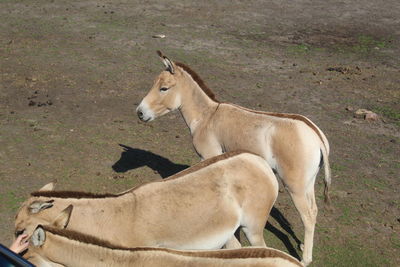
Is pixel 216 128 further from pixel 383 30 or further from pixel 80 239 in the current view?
pixel 383 30

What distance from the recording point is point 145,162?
1100 cm

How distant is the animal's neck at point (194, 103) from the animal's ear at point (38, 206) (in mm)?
3809

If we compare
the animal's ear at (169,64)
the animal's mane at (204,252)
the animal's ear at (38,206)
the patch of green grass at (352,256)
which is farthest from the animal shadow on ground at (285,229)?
the animal's ear at (38,206)

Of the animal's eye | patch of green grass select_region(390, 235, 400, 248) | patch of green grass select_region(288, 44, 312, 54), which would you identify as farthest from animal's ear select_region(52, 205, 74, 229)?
patch of green grass select_region(288, 44, 312, 54)

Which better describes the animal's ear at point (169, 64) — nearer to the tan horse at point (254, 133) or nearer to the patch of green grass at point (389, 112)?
the tan horse at point (254, 133)

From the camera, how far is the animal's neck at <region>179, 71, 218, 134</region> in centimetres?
930

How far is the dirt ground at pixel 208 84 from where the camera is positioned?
31.7 feet

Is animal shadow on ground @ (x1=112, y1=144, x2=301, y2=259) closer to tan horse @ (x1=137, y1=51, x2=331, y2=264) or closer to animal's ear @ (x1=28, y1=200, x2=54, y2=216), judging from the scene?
tan horse @ (x1=137, y1=51, x2=331, y2=264)

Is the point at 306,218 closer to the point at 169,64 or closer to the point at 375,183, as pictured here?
the point at 375,183

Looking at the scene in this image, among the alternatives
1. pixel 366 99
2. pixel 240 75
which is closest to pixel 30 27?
pixel 240 75

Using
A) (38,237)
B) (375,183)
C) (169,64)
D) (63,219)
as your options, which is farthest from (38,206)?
(375,183)

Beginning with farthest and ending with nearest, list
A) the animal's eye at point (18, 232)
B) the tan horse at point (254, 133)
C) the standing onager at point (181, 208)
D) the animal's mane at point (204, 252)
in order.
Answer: the tan horse at point (254, 133) < the standing onager at point (181, 208) < the animal's eye at point (18, 232) < the animal's mane at point (204, 252)

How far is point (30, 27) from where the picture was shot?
18.8m

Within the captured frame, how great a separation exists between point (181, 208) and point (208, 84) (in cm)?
831
